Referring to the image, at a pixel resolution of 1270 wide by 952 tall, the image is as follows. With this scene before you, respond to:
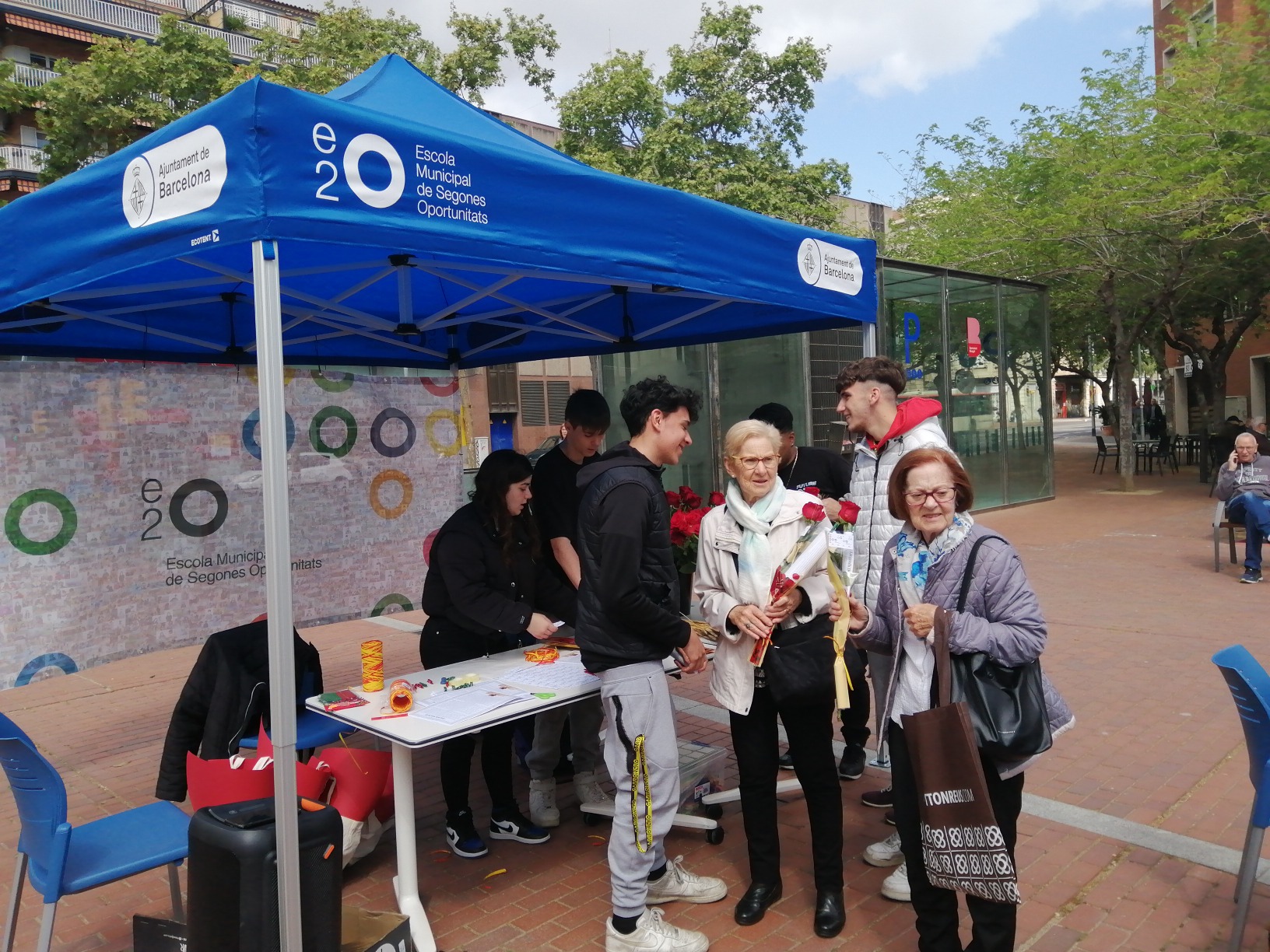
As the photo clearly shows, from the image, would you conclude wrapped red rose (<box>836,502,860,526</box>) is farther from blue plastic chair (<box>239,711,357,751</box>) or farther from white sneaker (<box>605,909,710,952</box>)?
blue plastic chair (<box>239,711,357,751</box>)

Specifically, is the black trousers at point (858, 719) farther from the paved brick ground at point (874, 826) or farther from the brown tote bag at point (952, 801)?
the brown tote bag at point (952, 801)

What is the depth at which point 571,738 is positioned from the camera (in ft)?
13.9

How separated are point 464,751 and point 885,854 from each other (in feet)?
5.57

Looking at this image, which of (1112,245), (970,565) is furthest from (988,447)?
(970,565)

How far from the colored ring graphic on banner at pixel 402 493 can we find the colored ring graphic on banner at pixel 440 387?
1.76 ft

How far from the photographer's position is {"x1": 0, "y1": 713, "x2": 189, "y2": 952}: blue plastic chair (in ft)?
8.76

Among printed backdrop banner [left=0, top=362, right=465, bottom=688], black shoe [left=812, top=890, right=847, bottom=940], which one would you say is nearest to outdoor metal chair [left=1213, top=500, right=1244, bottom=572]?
printed backdrop banner [left=0, top=362, right=465, bottom=688]

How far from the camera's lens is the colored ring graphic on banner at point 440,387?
564 cm

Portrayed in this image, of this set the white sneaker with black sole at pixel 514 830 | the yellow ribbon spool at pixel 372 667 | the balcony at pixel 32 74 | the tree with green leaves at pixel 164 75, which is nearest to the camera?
the yellow ribbon spool at pixel 372 667

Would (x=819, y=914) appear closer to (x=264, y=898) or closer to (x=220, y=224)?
(x=264, y=898)

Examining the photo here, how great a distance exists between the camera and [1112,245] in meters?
16.4

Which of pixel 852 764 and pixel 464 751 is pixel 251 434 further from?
pixel 852 764

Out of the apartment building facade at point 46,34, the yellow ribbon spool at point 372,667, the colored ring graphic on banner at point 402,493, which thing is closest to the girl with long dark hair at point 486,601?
the yellow ribbon spool at point 372,667

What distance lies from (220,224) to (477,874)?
8.45 feet
